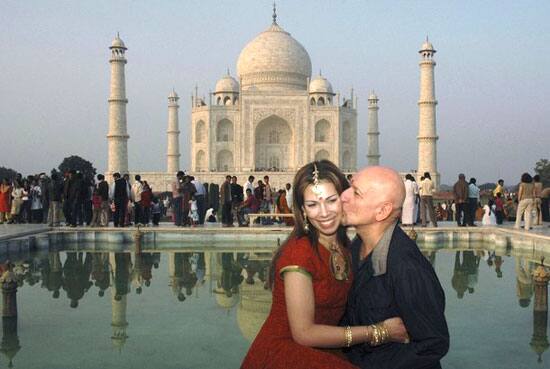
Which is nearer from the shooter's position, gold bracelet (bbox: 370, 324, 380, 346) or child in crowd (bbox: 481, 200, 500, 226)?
gold bracelet (bbox: 370, 324, 380, 346)

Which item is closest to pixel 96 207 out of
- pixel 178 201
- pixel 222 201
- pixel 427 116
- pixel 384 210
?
pixel 178 201

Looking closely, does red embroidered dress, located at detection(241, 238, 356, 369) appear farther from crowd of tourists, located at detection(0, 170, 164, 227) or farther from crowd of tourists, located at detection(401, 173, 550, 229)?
crowd of tourists, located at detection(0, 170, 164, 227)

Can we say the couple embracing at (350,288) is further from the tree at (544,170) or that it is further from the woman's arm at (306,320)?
the tree at (544,170)

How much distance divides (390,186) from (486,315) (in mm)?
3508

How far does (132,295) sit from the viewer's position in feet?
18.7

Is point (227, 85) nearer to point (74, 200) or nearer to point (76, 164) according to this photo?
point (76, 164)

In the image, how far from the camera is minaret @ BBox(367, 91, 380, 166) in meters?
34.6

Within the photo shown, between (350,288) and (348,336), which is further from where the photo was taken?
(350,288)

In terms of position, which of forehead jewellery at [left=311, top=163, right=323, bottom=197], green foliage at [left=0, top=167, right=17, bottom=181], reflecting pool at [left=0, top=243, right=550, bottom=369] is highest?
green foliage at [left=0, top=167, right=17, bottom=181]

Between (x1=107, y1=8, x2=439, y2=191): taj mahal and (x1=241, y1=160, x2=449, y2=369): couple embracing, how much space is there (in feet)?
91.9

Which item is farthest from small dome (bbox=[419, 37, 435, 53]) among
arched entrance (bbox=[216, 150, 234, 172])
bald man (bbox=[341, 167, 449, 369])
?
bald man (bbox=[341, 167, 449, 369])

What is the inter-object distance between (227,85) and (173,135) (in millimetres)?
4704

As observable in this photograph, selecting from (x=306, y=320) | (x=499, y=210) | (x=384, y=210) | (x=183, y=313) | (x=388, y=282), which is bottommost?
(x=183, y=313)

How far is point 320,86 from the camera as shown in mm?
35812
